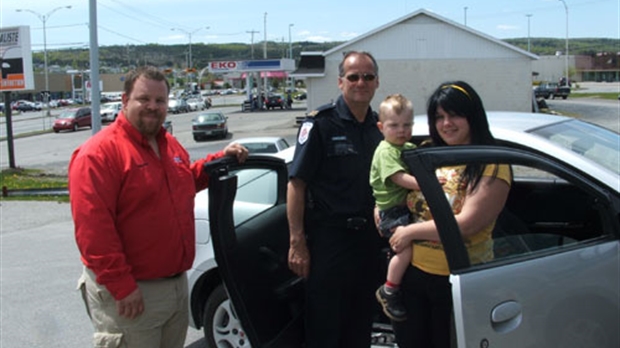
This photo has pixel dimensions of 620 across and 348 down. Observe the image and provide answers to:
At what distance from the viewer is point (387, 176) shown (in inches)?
106

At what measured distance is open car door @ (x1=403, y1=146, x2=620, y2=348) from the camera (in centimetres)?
242

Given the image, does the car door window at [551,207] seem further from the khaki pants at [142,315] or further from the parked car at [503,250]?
the khaki pants at [142,315]

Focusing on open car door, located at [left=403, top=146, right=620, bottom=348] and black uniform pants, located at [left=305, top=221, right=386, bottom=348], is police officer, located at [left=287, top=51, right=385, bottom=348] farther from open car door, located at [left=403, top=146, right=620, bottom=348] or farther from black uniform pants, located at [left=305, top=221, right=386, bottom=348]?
open car door, located at [left=403, top=146, right=620, bottom=348]

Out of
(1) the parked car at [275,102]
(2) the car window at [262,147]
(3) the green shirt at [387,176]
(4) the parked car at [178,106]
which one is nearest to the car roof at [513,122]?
(3) the green shirt at [387,176]

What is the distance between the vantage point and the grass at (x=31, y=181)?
1401cm

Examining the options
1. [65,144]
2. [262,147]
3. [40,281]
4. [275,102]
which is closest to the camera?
[40,281]

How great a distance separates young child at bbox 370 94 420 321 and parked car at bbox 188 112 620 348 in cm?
21

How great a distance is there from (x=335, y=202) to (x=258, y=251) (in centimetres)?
60

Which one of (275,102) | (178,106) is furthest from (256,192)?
(178,106)

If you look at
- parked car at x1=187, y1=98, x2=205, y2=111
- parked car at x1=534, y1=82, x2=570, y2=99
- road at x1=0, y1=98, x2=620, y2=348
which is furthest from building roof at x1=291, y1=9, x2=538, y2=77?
parked car at x1=187, y1=98, x2=205, y2=111

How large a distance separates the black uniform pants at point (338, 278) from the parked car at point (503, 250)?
0.98 feet

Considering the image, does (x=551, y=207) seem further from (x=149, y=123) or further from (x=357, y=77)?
(x=149, y=123)

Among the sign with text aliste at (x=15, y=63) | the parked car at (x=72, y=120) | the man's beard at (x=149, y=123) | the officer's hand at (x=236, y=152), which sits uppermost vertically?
the sign with text aliste at (x=15, y=63)

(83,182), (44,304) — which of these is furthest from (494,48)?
(83,182)
